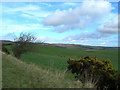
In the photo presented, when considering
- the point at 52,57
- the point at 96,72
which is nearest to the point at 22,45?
the point at 52,57

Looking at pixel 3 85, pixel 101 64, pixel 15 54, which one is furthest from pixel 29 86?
pixel 15 54

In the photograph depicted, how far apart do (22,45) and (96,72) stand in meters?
23.9

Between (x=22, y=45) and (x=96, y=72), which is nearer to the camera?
(x=96, y=72)

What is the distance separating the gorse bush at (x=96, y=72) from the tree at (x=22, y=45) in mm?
21113

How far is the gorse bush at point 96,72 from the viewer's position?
407 inches

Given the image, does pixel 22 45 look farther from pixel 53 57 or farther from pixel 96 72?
pixel 96 72

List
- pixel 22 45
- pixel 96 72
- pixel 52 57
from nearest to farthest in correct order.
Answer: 1. pixel 96 72
2. pixel 22 45
3. pixel 52 57

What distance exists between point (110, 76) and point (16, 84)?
20.1 ft

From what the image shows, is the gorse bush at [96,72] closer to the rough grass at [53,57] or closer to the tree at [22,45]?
the rough grass at [53,57]

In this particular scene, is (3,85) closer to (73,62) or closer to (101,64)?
(73,62)

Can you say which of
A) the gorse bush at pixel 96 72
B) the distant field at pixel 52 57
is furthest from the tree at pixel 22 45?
the gorse bush at pixel 96 72

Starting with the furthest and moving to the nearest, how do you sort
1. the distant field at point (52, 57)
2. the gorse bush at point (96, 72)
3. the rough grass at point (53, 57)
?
1. the rough grass at point (53, 57)
2. the distant field at point (52, 57)
3. the gorse bush at point (96, 72)

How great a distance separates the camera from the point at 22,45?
106 ft

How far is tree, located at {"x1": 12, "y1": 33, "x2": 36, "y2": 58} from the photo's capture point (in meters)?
32.2
